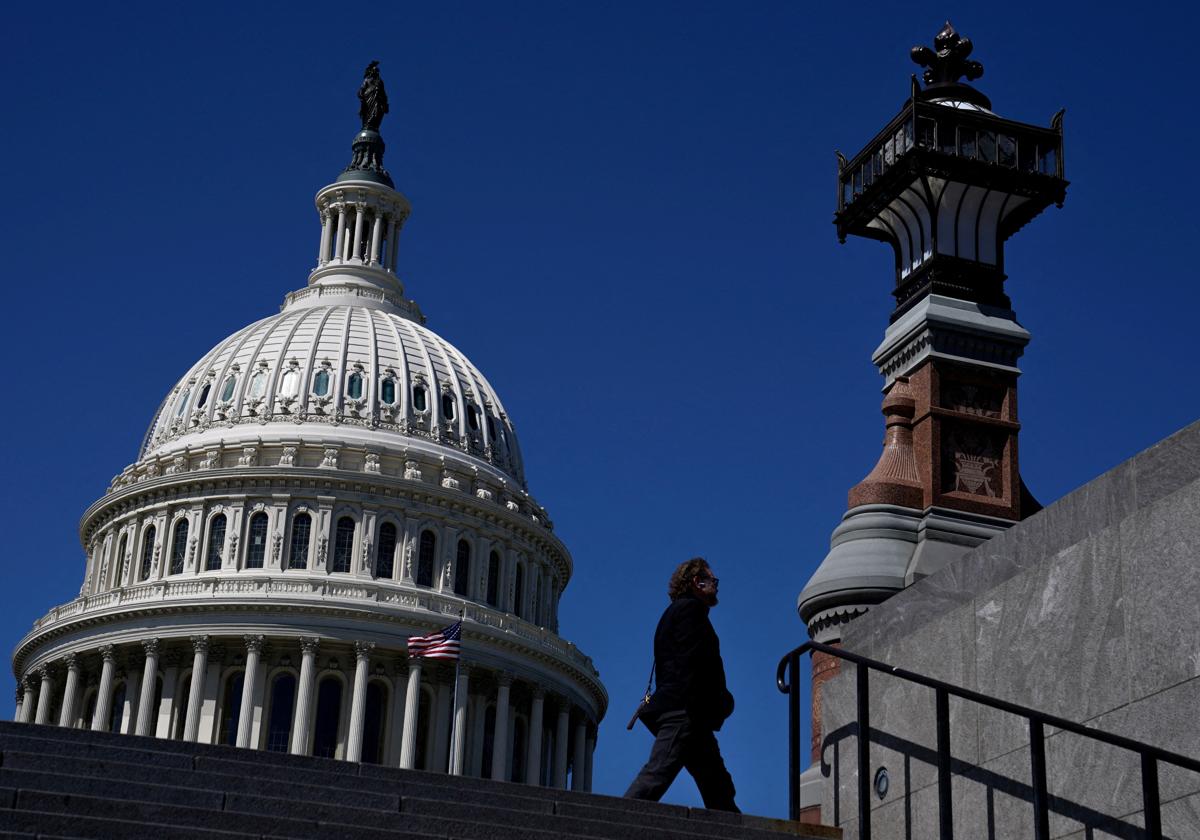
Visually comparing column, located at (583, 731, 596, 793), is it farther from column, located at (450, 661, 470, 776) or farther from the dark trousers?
the dark trousers

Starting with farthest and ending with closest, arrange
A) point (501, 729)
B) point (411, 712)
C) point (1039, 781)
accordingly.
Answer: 1. point (501, 729)
2. point (411, 712)
3. point (1039, 781)

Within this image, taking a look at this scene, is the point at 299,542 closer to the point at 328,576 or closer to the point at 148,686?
the point at 328,576

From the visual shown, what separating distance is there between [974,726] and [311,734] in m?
66.8

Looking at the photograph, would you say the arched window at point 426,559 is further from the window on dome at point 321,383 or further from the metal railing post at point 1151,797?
the metal railing post at point 1151,797

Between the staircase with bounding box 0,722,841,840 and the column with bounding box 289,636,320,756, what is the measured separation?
64602mm

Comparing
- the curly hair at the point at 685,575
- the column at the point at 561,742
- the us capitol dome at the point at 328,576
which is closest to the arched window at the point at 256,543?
the us capitol dome at the point at 328,576

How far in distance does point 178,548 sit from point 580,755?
20209 millimetres

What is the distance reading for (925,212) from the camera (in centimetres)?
2872

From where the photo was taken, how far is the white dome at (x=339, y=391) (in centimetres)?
8731

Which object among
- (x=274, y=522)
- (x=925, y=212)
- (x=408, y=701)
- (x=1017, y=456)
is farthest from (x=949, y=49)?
(x=274, y=522)

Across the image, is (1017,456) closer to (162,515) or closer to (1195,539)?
(1195,539)

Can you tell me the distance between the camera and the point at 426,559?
84438mm

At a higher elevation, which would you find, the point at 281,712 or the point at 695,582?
the point at 281,712

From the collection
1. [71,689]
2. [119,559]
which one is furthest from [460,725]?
[119,559]
